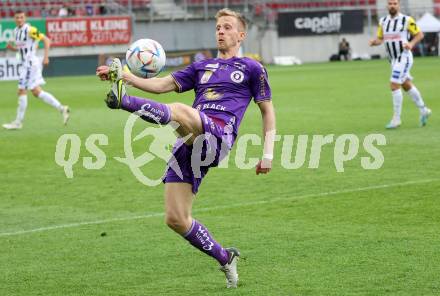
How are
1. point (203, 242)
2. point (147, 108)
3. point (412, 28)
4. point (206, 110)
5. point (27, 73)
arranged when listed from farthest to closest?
point (27, 73)
point (412, 28)
point (206, 110)
point (203, 242)
point (147, 108)

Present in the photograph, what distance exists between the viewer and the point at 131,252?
9078mm

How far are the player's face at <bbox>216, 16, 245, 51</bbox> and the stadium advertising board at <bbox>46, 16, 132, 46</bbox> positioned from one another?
39.2 metres

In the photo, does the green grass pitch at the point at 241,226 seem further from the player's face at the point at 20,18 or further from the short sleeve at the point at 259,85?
the player's face at the point at 20,18

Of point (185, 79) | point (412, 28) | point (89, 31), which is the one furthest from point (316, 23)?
point (185, 79)

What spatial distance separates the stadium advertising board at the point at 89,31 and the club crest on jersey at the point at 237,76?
39.3 metres

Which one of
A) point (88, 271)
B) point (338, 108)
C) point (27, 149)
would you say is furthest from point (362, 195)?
point (338, 108)

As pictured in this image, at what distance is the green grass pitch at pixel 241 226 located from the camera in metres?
7.84

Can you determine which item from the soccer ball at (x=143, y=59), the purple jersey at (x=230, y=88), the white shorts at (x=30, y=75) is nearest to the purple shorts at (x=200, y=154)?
the purple jersey at (x=230, y=88)

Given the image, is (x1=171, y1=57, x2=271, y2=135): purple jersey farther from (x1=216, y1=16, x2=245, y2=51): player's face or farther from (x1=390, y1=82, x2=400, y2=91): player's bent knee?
(x1=390, y1=82, x2=400, y2=91): player's bent knee

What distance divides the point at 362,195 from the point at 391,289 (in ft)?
14.8

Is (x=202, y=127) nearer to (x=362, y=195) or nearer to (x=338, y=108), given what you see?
(x=362, y=195)

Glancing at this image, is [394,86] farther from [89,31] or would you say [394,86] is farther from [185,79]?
[89,31]

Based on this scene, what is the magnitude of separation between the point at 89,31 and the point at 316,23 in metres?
13.7

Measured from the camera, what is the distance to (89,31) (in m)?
47.2
